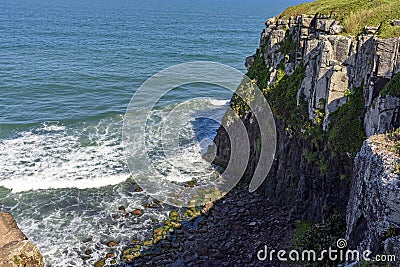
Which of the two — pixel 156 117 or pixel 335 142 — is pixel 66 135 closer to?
pixel 156 117

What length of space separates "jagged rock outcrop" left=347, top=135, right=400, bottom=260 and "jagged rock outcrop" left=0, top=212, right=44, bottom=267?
16.7 m

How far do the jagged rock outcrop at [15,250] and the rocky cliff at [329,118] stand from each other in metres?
16.8

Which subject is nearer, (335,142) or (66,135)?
(335,142)

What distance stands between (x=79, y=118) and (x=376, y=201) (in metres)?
48.4

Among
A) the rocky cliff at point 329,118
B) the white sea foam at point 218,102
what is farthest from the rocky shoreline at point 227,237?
the white sea foam at point 218,102

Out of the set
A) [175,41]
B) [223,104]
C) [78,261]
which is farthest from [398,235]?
[175,41]

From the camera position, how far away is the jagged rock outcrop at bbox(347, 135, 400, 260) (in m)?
14.6

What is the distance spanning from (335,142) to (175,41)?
85.2 meters

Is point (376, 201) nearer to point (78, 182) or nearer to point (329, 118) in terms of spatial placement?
point (329, 118)

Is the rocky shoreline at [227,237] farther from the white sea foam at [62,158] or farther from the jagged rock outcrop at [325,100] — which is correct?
the white sea foam at [62,158]


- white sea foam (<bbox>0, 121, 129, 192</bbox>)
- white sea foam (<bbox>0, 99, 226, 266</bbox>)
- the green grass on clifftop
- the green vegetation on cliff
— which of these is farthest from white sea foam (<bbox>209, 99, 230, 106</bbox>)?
the green grass on clifftop

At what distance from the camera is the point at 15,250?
22.1 metres

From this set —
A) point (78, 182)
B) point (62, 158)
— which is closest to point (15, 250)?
point (78, 182)

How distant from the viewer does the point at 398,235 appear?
14.2 metres
